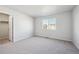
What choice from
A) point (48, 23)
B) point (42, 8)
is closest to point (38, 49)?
point (42, 8)

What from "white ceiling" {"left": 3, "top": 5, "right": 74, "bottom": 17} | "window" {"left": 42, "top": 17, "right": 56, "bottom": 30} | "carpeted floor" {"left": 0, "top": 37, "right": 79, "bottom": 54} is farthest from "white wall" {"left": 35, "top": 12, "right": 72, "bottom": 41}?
"carpeted floor" {"left": 0, "top": 37, "right": 79, "bottom": 54}

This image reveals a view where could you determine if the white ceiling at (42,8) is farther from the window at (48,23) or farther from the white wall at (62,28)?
the window at (48,23)

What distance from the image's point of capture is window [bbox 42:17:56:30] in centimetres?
626

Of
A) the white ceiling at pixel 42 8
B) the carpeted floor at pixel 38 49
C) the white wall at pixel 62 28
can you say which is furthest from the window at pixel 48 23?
the carpeted floor at pixel 38 49

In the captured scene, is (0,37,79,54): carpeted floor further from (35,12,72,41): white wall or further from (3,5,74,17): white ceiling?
(3,5,74,17): white ceiling

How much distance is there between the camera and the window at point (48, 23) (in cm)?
626

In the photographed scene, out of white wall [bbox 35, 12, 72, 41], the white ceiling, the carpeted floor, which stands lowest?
the carpeted floor

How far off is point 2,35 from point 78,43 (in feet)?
20.1

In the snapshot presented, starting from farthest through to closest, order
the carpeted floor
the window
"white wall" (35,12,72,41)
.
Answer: the window
"white wall" (35,12,72,41)
the carpeted floor

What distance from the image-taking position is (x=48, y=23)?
670 cm

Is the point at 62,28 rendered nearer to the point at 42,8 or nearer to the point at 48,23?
the point at 48,23
